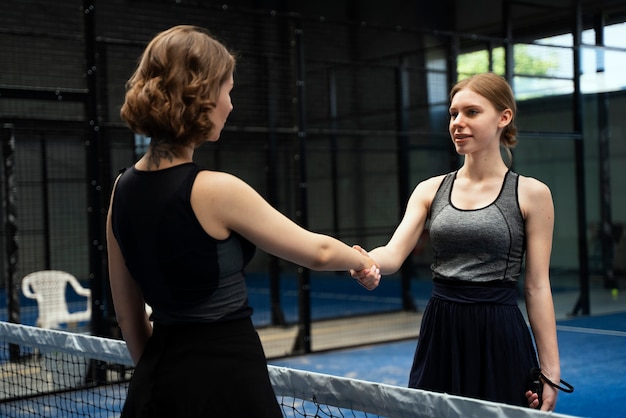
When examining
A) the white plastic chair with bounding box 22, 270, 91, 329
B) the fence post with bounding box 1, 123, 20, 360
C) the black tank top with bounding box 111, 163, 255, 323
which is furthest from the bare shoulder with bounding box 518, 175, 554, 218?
the white plastic chair with bounding box 22, 270, 91, 329

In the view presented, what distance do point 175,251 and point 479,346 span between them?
116cm

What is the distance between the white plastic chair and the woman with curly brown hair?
18.3 ft

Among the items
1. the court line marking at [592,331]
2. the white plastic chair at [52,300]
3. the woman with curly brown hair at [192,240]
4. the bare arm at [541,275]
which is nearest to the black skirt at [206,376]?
the woman with curly brown hair at [192,240]

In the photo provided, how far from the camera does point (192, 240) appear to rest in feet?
5.12

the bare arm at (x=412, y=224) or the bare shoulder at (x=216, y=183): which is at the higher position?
the bare shoulder at (x=216, y=183)

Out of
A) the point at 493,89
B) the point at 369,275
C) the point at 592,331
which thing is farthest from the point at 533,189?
the point at 592,331

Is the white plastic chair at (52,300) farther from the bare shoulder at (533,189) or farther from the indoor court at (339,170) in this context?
the bare shoulder at (533,189)

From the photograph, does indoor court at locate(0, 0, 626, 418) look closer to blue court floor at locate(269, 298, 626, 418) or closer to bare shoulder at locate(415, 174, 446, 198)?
blue court floor at locate(269, 298, 626, 418)

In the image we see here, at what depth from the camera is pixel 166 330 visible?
167 centimetres

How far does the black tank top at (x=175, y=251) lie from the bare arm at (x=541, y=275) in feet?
3.42

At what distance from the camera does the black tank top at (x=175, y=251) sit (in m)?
1.56

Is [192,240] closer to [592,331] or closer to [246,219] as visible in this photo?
[246,219]

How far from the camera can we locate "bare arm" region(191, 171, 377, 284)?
1.56 metres

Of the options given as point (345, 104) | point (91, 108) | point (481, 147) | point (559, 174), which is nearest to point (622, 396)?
point (481, 147)
